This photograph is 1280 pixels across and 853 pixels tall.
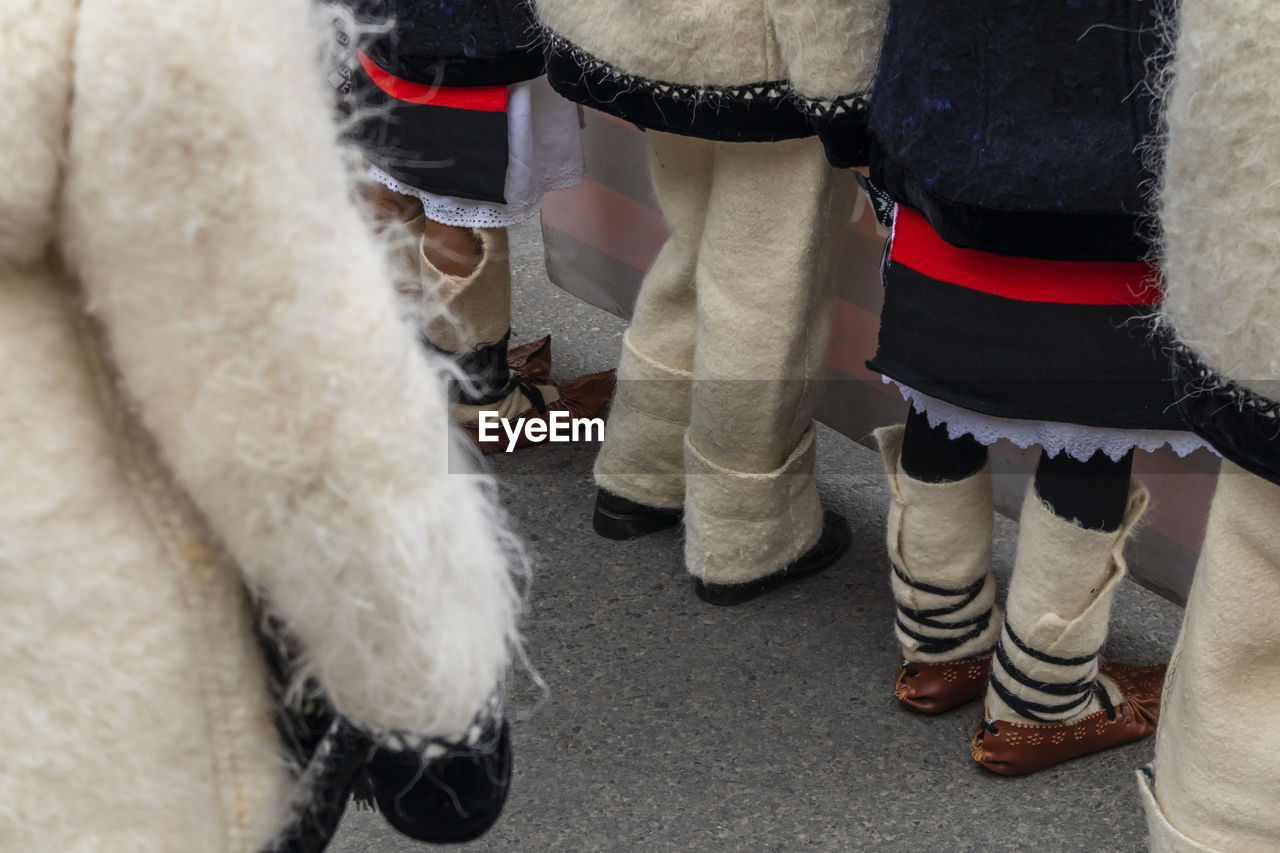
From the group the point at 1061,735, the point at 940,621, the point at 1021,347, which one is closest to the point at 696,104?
the point at 1021,347

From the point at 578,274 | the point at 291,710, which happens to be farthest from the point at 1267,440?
the point at 578,274

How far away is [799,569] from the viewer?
243cm

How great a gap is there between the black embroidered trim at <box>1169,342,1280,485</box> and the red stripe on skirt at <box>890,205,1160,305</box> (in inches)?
17.1

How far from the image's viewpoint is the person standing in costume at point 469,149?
2279mm

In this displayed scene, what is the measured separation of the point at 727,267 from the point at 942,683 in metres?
0.76

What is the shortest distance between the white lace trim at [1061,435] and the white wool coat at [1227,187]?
0.59m

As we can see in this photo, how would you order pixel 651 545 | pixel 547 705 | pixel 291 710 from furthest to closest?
1. pixel 651 545
2. pixel 547 705
3. pixel 291 710

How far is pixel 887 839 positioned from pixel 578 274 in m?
2.02

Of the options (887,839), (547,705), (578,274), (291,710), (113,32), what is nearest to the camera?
(113,32)

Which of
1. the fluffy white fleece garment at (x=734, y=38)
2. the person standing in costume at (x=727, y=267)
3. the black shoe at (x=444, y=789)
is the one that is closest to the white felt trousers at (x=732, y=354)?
the person standing in costume at (x=727, y=267)

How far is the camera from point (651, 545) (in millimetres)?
2572

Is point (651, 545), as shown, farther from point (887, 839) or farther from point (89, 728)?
point (89, 728)
